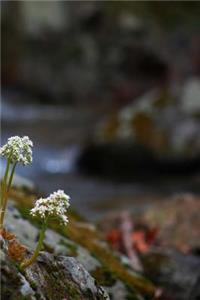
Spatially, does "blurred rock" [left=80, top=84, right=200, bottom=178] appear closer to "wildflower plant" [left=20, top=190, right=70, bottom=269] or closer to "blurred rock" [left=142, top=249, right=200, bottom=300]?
"blurred rock" [left=142, top=249, right=200, bottom=300]

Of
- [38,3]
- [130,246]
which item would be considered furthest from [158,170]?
[38,3]

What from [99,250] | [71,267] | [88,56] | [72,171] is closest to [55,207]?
[71,267]

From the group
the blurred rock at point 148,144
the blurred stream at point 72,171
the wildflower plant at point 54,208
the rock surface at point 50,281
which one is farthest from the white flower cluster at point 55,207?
the blurred rock at point 148,144

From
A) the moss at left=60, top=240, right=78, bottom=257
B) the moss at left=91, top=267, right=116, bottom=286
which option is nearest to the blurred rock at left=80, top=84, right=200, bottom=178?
the moss at left=60, top=240, right=78, bottom=257

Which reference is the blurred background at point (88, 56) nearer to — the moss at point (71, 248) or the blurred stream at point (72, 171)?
the blurred stream at point (72, 171)

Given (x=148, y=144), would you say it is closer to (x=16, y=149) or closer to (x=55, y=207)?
(x=16, y=149)

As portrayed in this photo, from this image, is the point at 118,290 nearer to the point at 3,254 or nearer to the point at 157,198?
the point at 3,254

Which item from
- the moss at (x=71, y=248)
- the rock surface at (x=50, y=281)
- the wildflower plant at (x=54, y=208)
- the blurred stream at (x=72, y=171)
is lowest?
the rock surface at (x=50, y=281)

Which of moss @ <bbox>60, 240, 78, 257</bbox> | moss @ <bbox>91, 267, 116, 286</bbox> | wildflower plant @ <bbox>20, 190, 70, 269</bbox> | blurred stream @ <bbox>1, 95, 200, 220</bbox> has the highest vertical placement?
blurred stream @ <bbox>1, 95, 200, 220</bbox>
